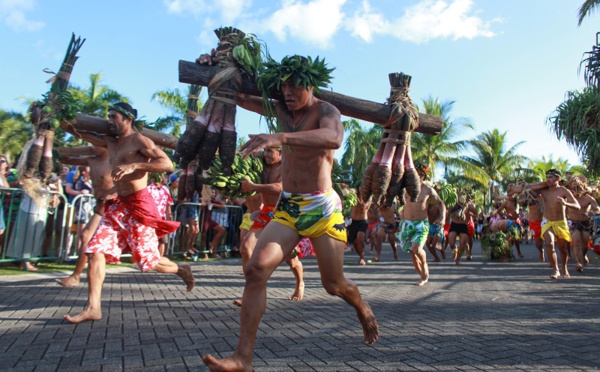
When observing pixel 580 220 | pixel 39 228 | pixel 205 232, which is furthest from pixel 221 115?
pixel 580 220

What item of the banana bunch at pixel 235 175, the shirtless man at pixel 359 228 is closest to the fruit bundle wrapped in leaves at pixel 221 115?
the banana bunch at pixel 235 175

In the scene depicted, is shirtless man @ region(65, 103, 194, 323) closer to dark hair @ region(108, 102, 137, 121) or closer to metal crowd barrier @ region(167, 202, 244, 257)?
dark hair @ region(108, 102, 137, 121)

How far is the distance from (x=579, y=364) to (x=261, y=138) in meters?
2.73

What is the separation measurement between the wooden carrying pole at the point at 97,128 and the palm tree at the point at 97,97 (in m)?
26.4

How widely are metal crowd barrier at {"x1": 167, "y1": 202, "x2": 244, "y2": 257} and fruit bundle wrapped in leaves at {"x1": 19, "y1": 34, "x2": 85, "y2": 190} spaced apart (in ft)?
23.4

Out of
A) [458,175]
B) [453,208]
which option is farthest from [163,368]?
[458,175]

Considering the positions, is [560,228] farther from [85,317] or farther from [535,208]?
[85,317]

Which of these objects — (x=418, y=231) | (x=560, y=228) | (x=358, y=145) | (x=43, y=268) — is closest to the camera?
(x=43, y=268)

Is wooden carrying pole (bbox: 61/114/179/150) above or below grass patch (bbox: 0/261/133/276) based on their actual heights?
above

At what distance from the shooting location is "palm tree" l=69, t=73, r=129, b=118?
29.5m

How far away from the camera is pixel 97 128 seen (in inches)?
181

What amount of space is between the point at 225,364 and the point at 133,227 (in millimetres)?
2491

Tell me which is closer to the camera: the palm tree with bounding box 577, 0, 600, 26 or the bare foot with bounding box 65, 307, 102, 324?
the bare foot with bounding box 65, 307, 102, 324

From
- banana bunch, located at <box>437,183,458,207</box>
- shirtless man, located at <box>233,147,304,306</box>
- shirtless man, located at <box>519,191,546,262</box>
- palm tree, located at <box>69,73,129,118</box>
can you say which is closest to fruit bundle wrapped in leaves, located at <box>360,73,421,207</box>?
shirtless man, located at <box>233,147,304,306</box>
